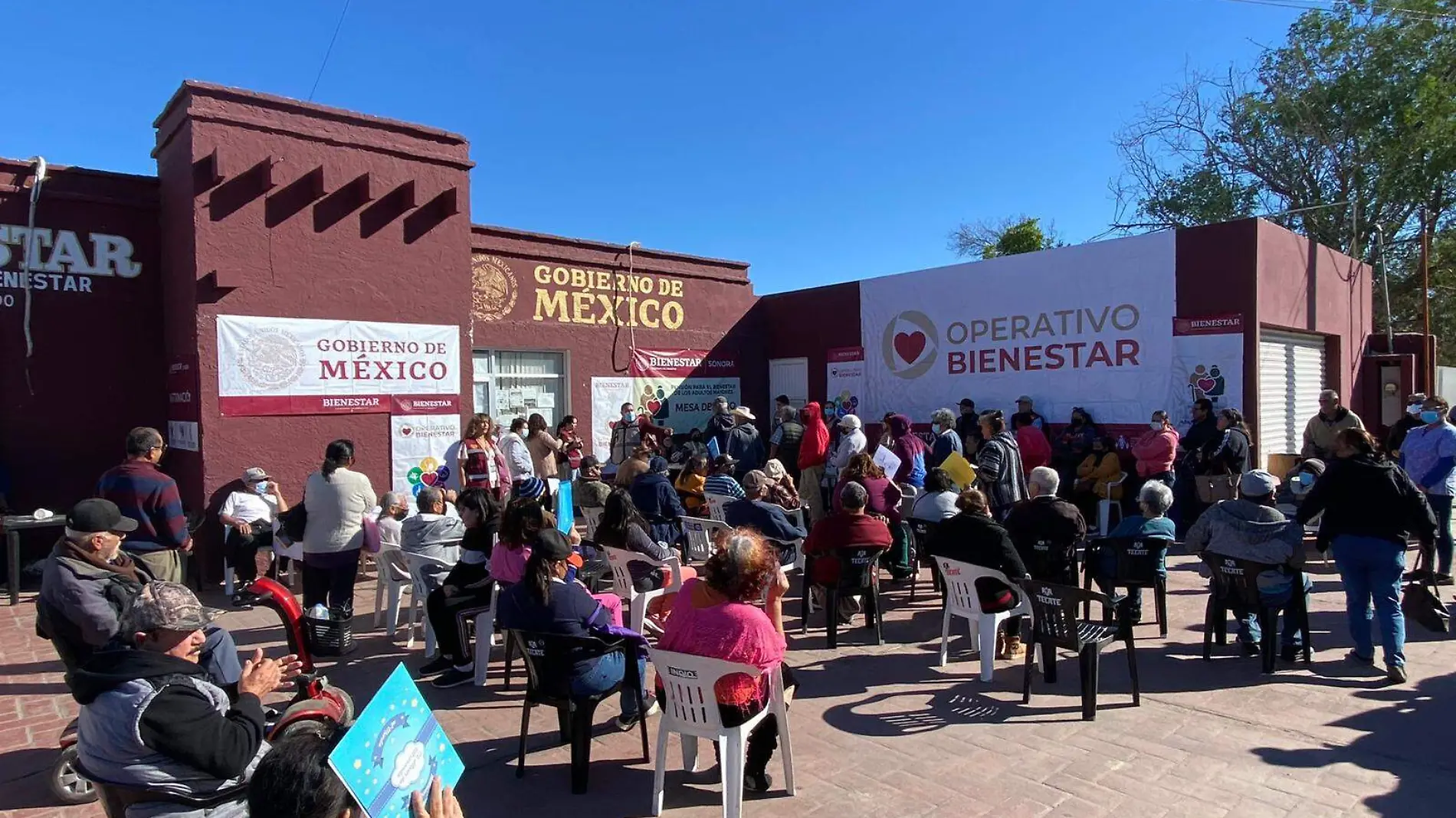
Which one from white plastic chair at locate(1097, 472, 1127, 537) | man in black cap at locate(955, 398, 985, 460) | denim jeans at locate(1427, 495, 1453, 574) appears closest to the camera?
denim jeans at locate(1427, 495, 1453, 574)

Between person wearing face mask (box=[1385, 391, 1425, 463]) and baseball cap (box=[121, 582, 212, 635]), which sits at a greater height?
person wearing face mask (box=[1385, 391, 1425, 463])

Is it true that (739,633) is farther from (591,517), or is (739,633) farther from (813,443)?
(813,443)

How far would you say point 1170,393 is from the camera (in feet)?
35.0

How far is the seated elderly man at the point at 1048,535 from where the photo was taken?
17.9 feet

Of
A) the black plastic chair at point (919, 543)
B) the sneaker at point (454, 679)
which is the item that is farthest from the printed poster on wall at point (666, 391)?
the sneaker at point (454, 679)

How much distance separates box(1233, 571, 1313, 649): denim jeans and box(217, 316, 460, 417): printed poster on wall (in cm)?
792

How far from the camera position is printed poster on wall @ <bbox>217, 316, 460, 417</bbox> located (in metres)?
8.02

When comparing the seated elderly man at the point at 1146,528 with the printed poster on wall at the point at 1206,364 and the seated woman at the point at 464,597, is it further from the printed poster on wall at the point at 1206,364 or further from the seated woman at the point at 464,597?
the printed poster on wall at the point at 1206,364

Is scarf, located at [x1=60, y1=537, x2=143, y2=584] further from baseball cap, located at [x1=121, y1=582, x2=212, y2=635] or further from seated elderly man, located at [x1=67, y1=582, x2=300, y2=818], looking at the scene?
seated elderly man, located at [x1=67, y1=582, x2=300, y2=818]

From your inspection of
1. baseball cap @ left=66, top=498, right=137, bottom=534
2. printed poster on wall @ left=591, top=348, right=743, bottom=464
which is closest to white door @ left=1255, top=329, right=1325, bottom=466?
printed poster on wall @ left=591, top=348, right=743, bottom=464

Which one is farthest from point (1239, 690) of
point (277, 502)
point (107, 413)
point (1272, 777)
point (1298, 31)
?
point (1298, 31)

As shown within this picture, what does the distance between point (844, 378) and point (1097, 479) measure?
213 inches

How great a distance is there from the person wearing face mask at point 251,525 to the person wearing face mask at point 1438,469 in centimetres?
1031

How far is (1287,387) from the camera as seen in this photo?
11.4m
